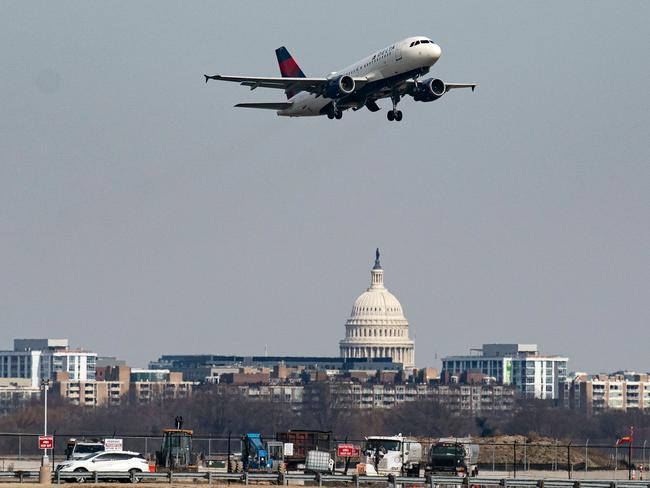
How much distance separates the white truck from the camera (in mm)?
119688

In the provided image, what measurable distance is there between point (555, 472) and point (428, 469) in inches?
938

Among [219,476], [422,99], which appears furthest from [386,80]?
[219,476]

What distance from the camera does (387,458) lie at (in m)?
122

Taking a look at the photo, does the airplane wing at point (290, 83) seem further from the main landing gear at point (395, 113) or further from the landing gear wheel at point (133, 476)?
the landing gear wheel at point (133, 476)

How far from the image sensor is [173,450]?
122312mm

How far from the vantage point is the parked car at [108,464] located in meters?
112

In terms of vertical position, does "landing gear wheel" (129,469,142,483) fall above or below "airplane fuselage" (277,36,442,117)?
below

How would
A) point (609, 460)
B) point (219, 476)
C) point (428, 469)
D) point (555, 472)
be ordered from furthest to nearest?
1. point (609, 460)
2. point (555, 472)
3. point (428, 469)
4. point (219, 476)

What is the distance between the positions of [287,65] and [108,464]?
185 feet

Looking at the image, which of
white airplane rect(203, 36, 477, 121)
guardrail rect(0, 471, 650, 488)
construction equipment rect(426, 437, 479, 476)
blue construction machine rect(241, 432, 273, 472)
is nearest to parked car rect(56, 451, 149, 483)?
guardrail rect(0, 471, 650, 488)

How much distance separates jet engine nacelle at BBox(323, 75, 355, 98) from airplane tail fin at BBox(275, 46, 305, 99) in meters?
24.2

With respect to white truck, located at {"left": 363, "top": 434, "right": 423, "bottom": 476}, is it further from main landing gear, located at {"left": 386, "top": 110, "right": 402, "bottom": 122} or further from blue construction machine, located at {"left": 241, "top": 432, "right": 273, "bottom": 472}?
main landing gear, located at {"left": 386, "top": 110, "right": 402, "bottom": 122}

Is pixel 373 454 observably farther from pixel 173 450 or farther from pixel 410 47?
pixel 410 47

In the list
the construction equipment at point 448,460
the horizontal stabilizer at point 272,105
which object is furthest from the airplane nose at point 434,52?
the construction equipment at point 448,460
